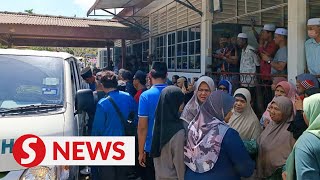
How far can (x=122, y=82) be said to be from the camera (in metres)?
6.09

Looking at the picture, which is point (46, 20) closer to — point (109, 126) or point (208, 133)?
point (109, 126)

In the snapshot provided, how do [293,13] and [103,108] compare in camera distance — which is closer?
[103,108]

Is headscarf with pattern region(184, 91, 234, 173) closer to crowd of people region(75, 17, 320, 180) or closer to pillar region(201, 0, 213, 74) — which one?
crowd of people region(75, 17, 320, 180)

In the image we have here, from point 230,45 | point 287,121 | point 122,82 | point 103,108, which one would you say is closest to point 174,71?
point 230,45

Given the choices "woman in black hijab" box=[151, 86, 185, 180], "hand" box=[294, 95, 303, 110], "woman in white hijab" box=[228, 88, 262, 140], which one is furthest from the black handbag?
"hand" box=[294, 95, 303, 110]

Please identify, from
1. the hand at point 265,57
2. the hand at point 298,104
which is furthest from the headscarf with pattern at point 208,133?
the hand at point 265,57

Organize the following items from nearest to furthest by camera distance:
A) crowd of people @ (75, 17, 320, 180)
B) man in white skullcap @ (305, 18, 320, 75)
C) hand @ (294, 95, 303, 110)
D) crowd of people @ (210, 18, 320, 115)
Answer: crowd of people @ (75, 17, 320, 180) < hand @ (294, 95, 303, 110) < man in white skullcap @ (305, 18, 320, 75) < crowd of people @ (210, 18, 320, 115)

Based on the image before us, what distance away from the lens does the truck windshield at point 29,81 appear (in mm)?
2891

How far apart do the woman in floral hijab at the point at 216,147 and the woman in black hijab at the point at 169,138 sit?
0.50 feet

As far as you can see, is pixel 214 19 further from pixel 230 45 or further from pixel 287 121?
pixel 287 121

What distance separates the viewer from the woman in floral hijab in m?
2.33

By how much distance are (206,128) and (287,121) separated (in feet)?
3.20

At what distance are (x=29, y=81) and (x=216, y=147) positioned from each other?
1.78 metres

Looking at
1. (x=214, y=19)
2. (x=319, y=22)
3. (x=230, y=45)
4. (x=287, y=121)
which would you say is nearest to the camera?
(x=287, y=121)
